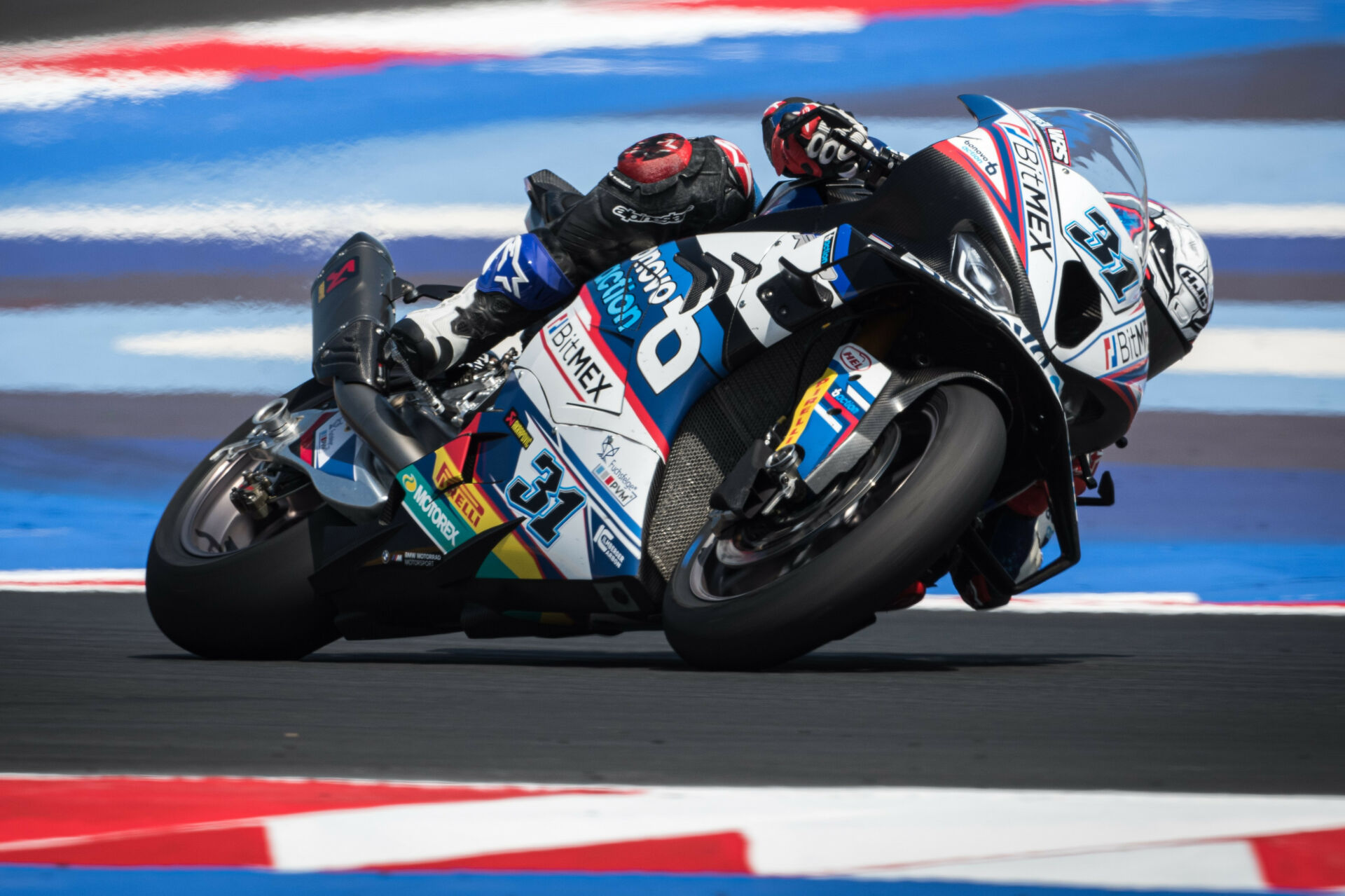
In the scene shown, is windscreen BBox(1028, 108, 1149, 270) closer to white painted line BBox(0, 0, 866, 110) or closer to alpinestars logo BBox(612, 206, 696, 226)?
alpinestars logo BBox(612, 206, 696, 226)

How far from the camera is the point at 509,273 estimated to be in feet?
10.6

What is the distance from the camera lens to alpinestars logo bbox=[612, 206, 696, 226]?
3049 millimetres

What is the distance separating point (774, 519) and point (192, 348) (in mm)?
4521

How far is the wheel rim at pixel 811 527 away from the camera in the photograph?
2523mm

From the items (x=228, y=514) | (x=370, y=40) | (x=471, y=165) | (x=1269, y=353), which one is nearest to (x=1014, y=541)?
(x=228, y=514)

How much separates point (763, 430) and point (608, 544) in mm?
345

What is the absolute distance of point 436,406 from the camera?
3.24 metres

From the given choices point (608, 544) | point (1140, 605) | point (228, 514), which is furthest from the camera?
point (1140, 605)

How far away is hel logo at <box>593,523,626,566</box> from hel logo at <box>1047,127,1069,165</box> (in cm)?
105

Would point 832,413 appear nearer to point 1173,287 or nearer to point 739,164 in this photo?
point 739,164

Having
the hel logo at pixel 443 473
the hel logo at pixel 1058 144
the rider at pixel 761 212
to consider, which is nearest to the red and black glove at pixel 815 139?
the rider at pixel 761 212

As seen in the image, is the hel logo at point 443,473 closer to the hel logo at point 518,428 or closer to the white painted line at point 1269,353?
the hel logo at point 518,428

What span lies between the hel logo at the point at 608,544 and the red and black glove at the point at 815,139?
2.60 ft

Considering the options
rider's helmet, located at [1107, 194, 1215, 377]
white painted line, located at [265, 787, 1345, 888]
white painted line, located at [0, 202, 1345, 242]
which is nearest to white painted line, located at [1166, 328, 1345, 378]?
white painted line, located at [0, 202, 1345, 242]
